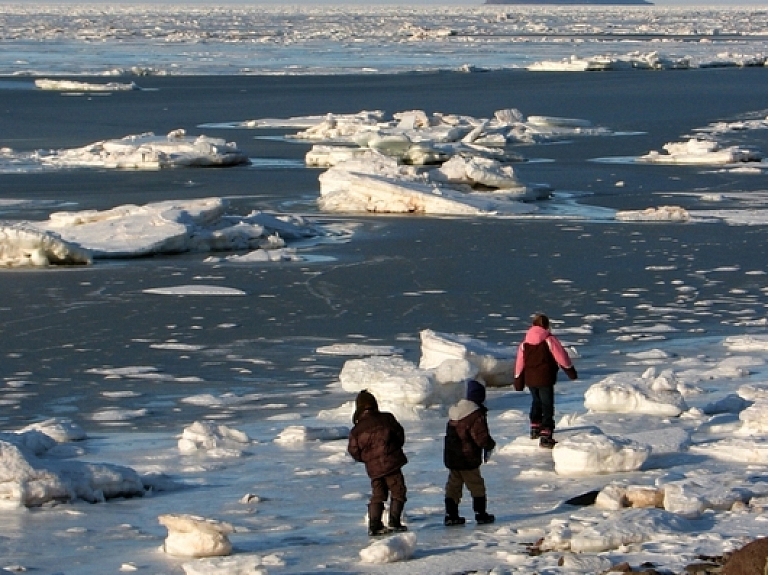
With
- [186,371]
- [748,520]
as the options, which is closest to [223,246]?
[186,371]

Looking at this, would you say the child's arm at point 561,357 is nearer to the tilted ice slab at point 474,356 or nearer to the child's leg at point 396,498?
the tilted ice slab at point 474,356

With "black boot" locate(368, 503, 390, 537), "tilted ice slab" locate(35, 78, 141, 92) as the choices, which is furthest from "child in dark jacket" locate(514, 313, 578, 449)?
"tilted ice slab" locate(35, 78, 141, 92)

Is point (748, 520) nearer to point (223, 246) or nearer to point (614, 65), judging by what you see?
point (223, 246)

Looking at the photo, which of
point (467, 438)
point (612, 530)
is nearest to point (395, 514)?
point (467, 438)

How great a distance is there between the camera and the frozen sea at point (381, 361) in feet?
22.1

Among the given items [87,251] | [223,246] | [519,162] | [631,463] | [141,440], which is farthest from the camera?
[519,162]

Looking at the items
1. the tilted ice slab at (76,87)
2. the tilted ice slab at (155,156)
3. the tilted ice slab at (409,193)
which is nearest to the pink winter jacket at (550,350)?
the tilted ice slab at (409,193)

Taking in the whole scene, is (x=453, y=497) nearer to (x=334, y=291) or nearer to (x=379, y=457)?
(x=379, y=457)

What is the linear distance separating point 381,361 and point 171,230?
8.22m

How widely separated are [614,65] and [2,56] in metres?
31.9

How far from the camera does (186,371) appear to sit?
1146cm

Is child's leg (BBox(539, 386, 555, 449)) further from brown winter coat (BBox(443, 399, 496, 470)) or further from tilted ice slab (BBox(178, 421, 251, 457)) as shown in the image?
tilted ice slab (BBox(178, 421, 251, 457))

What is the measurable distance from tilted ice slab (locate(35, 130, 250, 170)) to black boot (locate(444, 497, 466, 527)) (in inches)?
847

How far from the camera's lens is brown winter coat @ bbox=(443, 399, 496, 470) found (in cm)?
709
